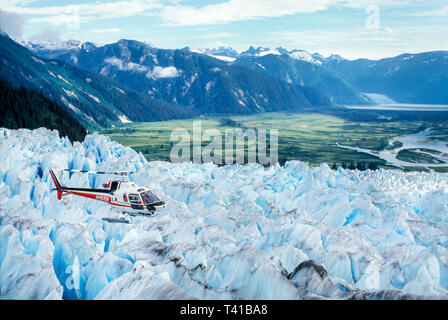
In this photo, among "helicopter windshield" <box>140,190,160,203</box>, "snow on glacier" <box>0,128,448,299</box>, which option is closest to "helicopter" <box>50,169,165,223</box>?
"helicopter windshield" <box>140,190,160,203</box>

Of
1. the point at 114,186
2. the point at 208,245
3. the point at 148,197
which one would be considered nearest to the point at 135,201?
the point at 148,197

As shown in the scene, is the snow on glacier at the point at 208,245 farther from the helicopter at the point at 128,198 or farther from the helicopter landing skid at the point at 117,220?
the helicopter at the point at 128,198

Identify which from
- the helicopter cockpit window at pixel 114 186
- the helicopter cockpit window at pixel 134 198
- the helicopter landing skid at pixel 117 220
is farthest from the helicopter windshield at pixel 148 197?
the helicopter cockpit window at pixel 114 186

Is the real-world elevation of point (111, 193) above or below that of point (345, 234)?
above

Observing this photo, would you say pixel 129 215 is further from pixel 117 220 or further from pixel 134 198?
pixel 134 198
